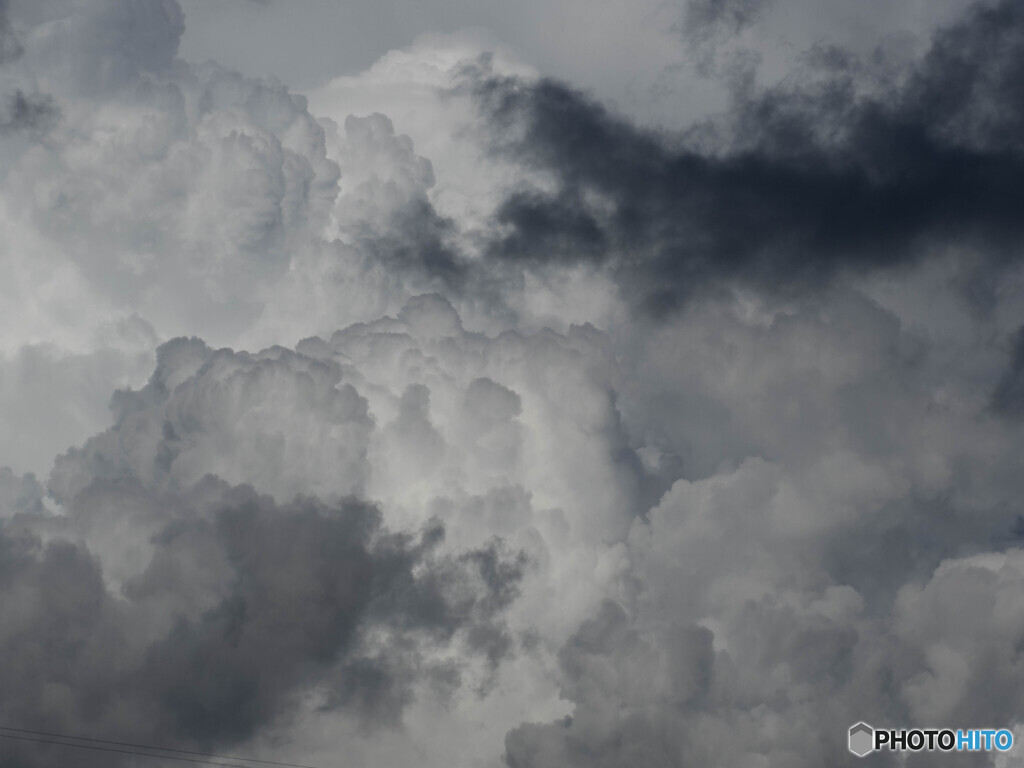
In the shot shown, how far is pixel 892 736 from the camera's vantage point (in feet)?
525

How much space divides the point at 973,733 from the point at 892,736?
1106 cm

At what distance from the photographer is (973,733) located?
154m
